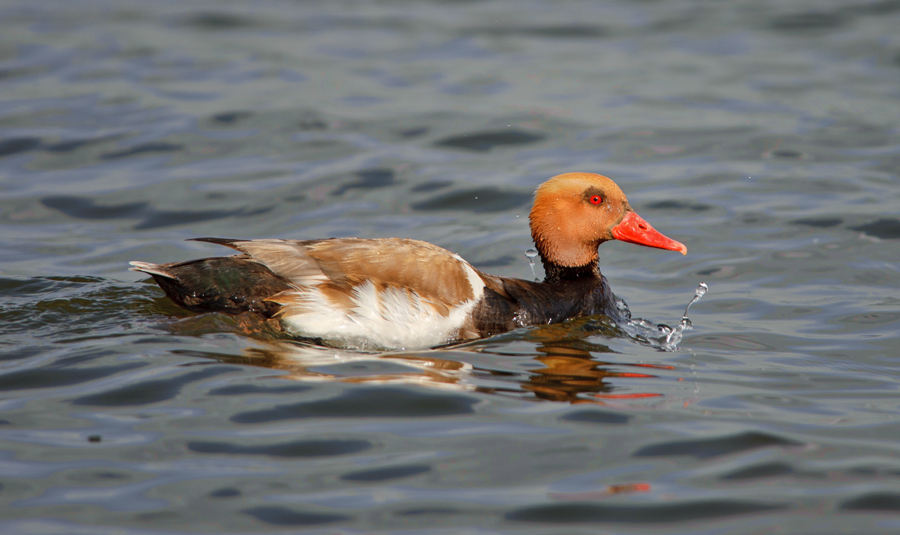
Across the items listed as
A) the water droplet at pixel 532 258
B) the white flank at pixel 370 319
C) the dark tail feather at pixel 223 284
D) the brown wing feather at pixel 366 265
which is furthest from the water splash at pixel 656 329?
the dark tail feather at pixel 223 284

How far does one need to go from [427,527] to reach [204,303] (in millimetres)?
2801

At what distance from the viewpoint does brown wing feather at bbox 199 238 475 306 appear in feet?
19.4

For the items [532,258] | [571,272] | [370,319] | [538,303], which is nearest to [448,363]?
[370,319]

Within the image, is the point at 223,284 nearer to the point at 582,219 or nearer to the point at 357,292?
the point at 357,292

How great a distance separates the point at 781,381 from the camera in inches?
215

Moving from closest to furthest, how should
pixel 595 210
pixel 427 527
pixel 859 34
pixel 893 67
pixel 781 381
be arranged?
pixel 427 527, pixel 781 381, pixel 595 210, pixel 893 67, pixel 859 34

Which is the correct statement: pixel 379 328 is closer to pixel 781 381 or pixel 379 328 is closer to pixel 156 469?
pixel 156 469

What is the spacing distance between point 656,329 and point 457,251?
2353 mm

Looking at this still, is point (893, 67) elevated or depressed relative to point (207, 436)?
elevated

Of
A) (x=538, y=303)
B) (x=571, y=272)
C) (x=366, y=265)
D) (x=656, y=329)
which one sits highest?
(x=366, y=265)

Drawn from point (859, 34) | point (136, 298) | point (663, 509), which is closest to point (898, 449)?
point (663, 509)

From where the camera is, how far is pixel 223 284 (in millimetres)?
5957

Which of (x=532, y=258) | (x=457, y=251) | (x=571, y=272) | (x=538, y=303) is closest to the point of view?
(x=538, y=303)

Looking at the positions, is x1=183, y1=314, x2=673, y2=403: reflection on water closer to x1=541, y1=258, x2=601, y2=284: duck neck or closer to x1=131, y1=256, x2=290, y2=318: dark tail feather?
x1=131, y1=256, x2=290, y2=318: dark tail feather
